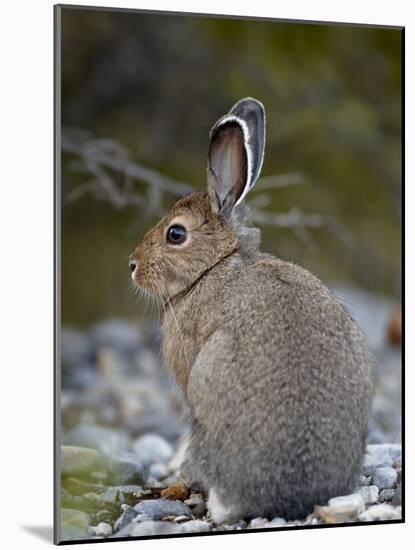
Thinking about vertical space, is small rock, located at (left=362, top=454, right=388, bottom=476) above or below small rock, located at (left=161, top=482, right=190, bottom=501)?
above

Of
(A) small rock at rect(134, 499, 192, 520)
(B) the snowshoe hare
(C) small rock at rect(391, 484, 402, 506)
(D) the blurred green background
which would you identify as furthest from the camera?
(D) the blurred green background

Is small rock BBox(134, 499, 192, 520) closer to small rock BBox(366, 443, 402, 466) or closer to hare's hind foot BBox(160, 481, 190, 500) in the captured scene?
hare's hind foot BBox(160, 481, 190, 500)

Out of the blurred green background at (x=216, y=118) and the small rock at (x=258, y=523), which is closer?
the small rock at (x=258, y=523)

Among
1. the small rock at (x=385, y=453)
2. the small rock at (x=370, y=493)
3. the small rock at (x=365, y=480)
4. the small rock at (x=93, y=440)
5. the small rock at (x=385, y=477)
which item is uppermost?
the small rock at (x=93, y=440)

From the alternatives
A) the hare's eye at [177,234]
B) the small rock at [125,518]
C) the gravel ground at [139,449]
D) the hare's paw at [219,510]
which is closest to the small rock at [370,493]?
the gravel ground at [139,449]

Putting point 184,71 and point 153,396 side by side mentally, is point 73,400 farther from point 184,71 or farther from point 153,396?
point 184,71

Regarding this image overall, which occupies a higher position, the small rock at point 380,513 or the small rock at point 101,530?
the small rock at point 380,513

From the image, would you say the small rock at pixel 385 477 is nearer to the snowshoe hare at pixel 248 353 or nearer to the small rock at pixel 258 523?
the snowshoe hare at pixel 248 353

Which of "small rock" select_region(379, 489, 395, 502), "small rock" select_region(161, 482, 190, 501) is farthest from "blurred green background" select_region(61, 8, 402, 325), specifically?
"small rock" select_region(161, 482, 190, 501)
